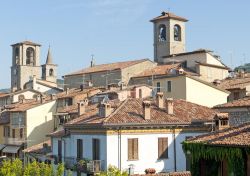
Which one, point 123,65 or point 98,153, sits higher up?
point 123,65

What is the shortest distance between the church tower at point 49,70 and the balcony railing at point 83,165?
64466 mm

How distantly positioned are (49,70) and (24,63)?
20.7 feet

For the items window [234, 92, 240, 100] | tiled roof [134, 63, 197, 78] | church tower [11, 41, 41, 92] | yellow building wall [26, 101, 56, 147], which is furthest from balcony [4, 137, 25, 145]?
church tower [11, 41, 41, 92]

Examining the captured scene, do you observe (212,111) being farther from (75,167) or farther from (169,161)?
(75,167)

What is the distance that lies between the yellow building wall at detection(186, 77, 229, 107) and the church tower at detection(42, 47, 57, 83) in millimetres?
58999

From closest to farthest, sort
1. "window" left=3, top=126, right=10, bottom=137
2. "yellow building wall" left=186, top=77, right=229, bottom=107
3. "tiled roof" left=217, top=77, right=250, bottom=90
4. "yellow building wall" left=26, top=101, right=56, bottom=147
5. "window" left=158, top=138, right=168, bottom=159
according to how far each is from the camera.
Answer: "window" left=158, top=138, right=168, bottom=159
"yellow building wall" left=186, top=77, right=229, bottom=107
"tiled roof" left=217, top=77, right=250, bottom=90
"yellow building wall" left=26, top=101, right=56, bottom=147
"window" left=3, top=126, right=10, bottom=137

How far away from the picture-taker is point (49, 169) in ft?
107

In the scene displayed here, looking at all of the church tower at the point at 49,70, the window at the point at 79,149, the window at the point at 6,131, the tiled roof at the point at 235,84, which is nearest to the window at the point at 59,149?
the window at the point at 79,149

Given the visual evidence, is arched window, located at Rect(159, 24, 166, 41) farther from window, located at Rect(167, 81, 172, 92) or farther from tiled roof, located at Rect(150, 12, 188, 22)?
window, located at Rect(167, 81, 172, 92)

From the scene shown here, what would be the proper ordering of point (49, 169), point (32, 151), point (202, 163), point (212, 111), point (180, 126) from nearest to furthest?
1. point (202, 163)
2. point (49, 169)
3. point (180, 126)
4. point (212, 111)
5. point (32, 151)

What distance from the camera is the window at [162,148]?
33781 mm

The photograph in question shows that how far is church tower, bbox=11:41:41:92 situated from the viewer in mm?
95688

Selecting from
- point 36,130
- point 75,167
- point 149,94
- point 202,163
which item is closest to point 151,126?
point 75,167

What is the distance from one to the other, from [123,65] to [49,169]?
3298cm
